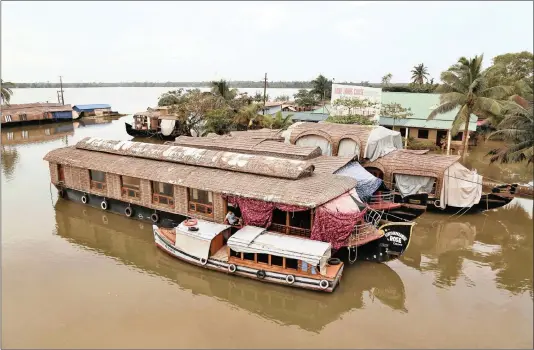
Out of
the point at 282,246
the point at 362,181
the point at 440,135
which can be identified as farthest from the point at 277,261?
the point at 440,135

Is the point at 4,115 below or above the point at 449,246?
above

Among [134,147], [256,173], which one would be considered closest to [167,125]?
[134,147]

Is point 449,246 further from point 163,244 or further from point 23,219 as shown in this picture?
point 23,219

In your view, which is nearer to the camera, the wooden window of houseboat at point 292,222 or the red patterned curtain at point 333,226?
the red patterned curtain at point 333,226

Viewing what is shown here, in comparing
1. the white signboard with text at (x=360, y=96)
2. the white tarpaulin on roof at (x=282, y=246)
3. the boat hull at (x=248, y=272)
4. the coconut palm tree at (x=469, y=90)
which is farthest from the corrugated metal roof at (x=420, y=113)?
the boat hull at (x=248, y=272)

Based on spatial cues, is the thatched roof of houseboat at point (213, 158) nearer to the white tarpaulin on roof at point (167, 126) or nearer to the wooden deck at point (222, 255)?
the wooden deck at point (222, 255)

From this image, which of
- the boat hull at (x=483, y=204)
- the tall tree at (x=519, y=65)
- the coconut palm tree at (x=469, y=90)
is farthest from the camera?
the tall tree at (x=519, y=65)

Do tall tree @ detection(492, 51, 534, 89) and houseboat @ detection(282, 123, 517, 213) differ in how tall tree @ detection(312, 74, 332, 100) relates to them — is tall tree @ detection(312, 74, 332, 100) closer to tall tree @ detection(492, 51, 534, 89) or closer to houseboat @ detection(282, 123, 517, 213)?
tall tree @ detection(492, 51, 534, 89)

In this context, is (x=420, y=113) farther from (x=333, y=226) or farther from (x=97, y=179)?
(x=97, y=179)
